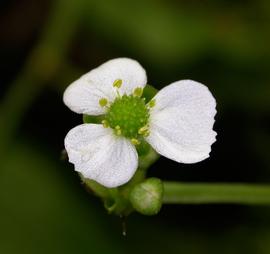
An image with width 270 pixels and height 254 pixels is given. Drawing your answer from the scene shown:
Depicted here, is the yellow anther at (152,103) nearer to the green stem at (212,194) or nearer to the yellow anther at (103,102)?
the yellow anther at (103,102)

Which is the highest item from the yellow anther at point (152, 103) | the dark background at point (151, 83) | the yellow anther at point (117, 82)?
the yellow anther at point (117, 82)

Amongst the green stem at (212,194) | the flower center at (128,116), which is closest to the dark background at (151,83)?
the green stem at (212,194)

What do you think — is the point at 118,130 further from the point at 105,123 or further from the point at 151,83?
the point at 151,83

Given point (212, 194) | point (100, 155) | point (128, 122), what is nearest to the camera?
point (100, 155)

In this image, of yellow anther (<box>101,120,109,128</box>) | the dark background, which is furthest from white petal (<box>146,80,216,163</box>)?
the dark background

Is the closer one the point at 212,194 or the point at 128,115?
the point at 128,115

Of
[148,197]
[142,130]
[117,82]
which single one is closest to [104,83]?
[117,82]
